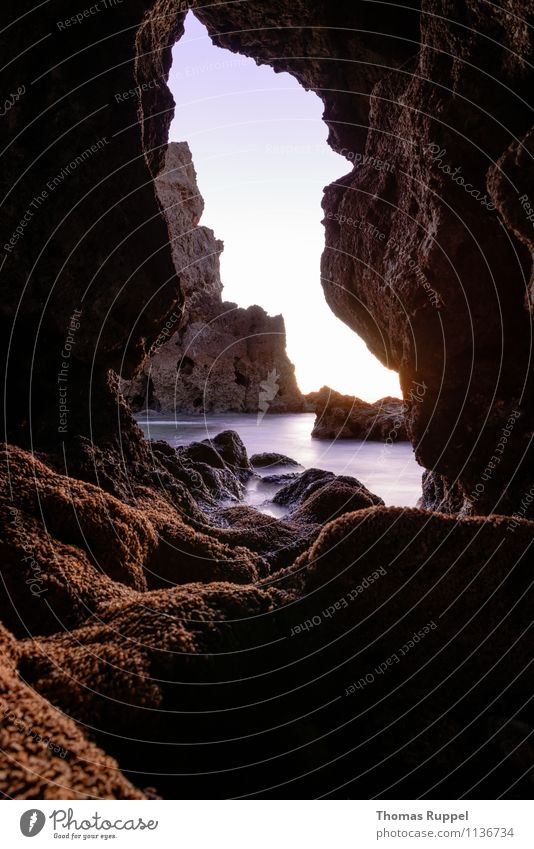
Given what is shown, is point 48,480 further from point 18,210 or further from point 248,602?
point 18,210

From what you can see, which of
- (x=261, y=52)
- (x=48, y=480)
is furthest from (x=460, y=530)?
(x=261, y=52)

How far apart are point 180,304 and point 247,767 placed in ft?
20.1

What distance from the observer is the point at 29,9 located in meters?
3.92

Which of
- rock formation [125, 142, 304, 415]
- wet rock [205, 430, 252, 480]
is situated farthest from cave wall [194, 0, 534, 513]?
rock formation [125, 142, 304, 415]

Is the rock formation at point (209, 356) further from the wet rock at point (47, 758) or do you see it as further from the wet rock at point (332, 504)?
the wet rock at point (47, 758)

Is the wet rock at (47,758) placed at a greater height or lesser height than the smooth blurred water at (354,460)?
greater

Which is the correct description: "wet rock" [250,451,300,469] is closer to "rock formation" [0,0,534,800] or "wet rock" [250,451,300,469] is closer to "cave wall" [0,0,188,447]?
"rock formation" [0,0,534,800]

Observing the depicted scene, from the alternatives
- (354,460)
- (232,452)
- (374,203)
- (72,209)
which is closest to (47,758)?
(72,209)

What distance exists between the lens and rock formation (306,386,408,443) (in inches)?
868

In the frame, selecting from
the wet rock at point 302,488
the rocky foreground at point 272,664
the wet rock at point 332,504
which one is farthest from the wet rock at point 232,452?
the rocky foreground at point 272,664

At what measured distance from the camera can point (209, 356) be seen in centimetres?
4219

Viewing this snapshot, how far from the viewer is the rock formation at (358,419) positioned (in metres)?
22.0

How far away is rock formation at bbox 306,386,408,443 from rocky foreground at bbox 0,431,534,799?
65.0 feet

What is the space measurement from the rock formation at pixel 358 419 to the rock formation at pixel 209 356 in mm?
17513
